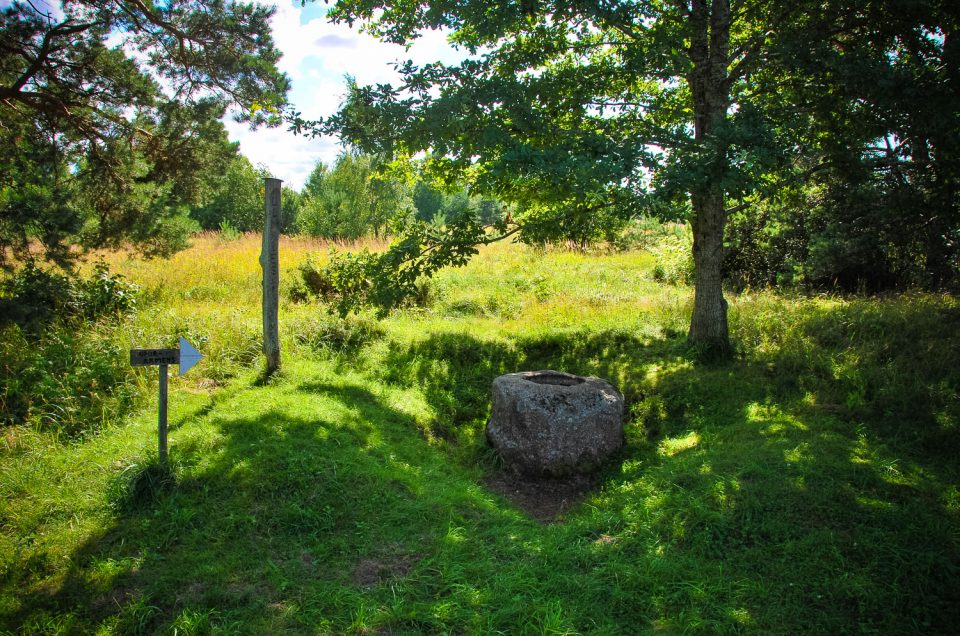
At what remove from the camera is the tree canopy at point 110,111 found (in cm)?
749

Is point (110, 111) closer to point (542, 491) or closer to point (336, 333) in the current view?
point (336, 333)

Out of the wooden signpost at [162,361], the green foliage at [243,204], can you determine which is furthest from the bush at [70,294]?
the green foliage at [243,204]

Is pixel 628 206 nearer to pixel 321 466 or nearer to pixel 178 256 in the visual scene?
pixel 321 466

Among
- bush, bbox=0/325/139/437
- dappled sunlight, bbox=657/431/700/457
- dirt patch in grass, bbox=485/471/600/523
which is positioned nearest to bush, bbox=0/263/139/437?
bush, bbox=0/325/139/437

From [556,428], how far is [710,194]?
3.88 metres

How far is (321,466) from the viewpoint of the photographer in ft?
16.1

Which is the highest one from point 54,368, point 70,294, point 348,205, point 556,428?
point 348,205

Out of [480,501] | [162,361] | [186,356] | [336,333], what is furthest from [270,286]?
[480,501]

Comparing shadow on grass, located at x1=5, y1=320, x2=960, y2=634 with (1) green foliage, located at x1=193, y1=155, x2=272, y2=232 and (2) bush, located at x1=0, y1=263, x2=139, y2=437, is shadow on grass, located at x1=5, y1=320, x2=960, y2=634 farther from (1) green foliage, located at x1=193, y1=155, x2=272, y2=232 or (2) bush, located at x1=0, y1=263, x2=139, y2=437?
(1) green foliage, located at x1=193, y1=155, x2=272, y2=232

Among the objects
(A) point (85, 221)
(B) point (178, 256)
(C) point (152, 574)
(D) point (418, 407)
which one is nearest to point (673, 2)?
(D) point (418, 407)

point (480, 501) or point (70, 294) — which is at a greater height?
point (70, 294)

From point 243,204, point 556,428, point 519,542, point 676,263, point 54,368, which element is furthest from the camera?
point 243,204

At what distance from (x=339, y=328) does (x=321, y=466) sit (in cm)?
412

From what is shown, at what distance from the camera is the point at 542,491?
5609 mm
